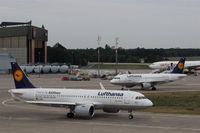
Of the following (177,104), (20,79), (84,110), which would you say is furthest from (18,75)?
(177,104)

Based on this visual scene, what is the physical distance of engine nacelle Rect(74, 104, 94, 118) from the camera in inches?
1745

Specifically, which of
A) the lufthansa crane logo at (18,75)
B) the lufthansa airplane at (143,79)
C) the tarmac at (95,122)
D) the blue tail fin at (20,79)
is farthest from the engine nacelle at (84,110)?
the lufthansa airplane at (143,79)

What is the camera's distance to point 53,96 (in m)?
47.3

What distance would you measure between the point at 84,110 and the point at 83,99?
2.08 metres

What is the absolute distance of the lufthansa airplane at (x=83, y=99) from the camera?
4462cm

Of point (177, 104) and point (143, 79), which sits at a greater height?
point (143, 79)

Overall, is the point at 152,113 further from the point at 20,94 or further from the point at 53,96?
the point at 20,94

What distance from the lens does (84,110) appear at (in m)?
44.4

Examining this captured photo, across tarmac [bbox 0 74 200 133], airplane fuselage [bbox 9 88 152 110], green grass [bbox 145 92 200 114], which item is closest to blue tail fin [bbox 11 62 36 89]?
airplane fuselage [bbox 9 88 152 110]

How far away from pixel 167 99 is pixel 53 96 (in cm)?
2297

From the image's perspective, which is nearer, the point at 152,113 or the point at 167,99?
the point at 152,113

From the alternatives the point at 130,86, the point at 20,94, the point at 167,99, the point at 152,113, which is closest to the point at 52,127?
the point at 20,94

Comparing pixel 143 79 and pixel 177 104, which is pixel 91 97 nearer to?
pixel 177 104

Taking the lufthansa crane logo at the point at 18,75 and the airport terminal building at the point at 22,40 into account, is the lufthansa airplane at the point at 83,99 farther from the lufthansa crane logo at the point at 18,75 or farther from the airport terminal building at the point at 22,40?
the airport terminal building at the point at 22,40
